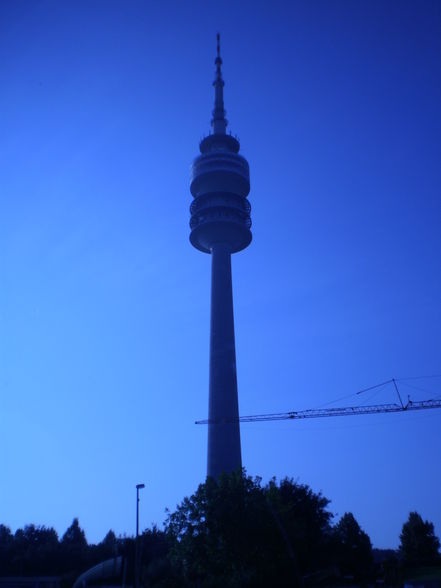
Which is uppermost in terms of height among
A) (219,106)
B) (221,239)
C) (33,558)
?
(219,106)

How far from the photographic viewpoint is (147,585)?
142 ft

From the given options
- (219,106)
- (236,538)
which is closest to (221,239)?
(219,106)

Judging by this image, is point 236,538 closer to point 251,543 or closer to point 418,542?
point 251,543

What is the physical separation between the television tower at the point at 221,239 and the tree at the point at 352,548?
1532cm

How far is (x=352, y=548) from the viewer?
61.3 m

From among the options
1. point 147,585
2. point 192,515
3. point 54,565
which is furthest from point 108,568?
point 54,565

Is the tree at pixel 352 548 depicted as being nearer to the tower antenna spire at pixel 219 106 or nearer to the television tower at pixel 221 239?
the television tower at pixel 221 239

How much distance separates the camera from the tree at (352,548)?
54412mm

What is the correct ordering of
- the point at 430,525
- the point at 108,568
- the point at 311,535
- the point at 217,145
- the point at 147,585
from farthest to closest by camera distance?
the point at 217,145 → the point at 430,525 → the point at 108,568 → the point at 311,535 → the point at 147,585

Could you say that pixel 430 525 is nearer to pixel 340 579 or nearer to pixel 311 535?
pixel 340 579

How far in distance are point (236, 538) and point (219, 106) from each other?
77.0m

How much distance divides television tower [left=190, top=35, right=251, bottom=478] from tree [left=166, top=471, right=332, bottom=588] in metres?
22.7

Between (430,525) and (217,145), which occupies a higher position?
(217,145)

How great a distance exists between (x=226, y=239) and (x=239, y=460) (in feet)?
108
